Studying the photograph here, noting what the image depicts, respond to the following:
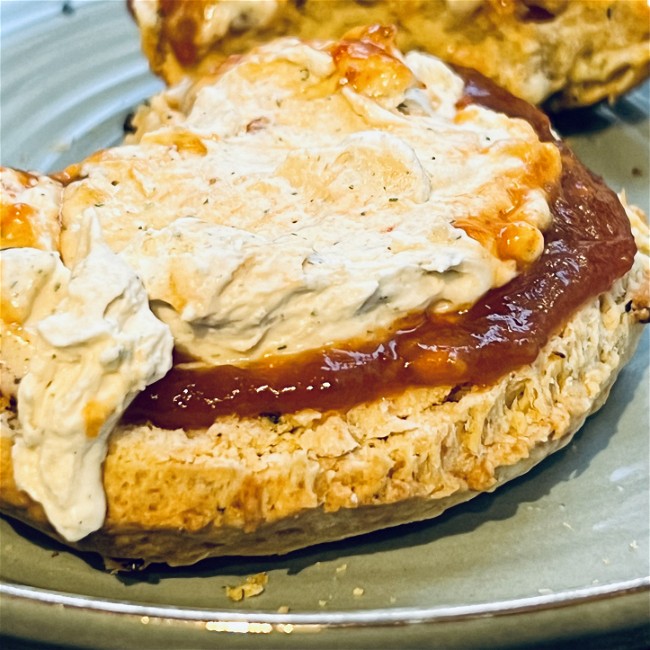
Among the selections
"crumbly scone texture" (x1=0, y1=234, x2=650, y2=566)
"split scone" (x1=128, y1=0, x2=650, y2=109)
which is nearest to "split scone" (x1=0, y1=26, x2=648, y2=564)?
"crumbly scone texture" (x1=0, y1=234, x2=650, y2=566)

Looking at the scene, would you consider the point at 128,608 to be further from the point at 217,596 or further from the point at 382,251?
the point at 382,251

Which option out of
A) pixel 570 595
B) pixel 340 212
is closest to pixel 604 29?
pixel 340 212

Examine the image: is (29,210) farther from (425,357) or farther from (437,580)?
(437,580)

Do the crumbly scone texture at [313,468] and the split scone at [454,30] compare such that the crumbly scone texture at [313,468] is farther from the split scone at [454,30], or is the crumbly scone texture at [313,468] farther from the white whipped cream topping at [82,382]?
the split scone at [454,30]

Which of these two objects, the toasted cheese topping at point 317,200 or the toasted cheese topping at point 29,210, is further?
the toasted cheese topping at point 29,210

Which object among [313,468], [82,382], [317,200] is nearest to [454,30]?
[317,200]

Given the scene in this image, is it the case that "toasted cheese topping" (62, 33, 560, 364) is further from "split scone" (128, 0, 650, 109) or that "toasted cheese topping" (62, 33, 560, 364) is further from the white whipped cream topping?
"split scone" (128, 0, 650, 109)

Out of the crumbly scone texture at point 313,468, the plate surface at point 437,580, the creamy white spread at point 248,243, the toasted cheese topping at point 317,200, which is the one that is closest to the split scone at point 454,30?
the toasted cheese topping at point 317,200
